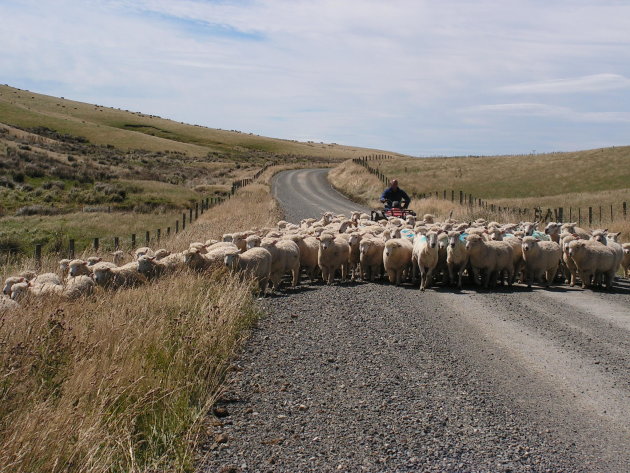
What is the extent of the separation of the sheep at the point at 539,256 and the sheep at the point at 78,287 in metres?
10.2

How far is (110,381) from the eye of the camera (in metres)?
6.72

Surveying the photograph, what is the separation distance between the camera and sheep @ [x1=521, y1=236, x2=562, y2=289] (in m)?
16.2

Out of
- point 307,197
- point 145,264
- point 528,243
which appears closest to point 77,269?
point 145,264

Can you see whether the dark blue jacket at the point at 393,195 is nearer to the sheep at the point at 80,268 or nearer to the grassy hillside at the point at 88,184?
the grassy hillside at the point at 88,184

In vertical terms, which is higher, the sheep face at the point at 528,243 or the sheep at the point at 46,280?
the sheep face at the point at 528,243

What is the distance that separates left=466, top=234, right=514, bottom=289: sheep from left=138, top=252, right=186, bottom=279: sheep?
7.02 meters

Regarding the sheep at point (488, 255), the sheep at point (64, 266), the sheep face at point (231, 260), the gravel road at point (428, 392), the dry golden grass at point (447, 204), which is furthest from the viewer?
the dry golden grass at point (447, 204)

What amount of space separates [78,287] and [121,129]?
11767cm

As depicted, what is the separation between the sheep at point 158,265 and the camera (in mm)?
14109

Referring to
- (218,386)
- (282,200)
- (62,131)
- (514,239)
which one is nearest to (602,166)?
(282,200)

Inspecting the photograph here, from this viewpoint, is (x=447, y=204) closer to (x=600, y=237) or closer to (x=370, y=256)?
(x=600, y=237)

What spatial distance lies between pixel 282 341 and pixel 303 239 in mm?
7819

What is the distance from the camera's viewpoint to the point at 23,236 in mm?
28406

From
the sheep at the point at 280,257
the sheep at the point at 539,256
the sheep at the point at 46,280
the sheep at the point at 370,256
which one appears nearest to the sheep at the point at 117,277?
the sheep at the point at 46,280
